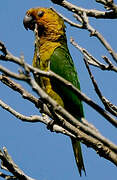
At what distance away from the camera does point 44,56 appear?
5.77 m

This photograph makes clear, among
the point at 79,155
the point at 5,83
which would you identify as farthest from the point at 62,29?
the point at 5,83

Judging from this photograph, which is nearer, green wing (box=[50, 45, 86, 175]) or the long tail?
the long tail

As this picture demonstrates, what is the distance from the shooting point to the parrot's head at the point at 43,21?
652 centimetres

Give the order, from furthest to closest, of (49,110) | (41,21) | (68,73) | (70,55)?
(41,21)
(70,55)
(68,73)
(49,110)

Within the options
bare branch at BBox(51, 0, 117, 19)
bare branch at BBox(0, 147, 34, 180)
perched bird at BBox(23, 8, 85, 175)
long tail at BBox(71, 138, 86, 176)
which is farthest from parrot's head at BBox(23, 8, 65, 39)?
bare branch at BBox(0, 147, 34, 180)

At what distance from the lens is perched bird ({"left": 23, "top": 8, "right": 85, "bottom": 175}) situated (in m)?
5.40

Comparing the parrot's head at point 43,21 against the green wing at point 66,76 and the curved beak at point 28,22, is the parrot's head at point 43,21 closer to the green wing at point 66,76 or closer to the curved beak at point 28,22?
the curved beak at point 28,22

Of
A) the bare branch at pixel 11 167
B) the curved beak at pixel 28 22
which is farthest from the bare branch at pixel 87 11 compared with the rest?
the curved beak at pixel 28 22

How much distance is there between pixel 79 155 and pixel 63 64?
1.60 metres

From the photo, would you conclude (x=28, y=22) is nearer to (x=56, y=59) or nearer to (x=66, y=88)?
(x=56, y=59)

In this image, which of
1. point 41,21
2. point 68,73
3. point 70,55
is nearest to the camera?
point 68,73

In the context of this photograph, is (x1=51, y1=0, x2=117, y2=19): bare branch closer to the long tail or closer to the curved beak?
the long tail

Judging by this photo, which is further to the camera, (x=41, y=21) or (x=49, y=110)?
(x=41, y=21)

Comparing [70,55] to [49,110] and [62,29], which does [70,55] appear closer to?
[62,29]
